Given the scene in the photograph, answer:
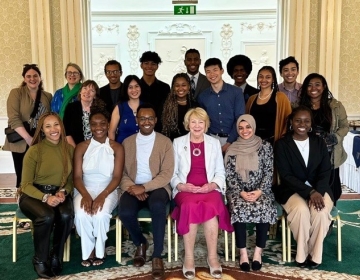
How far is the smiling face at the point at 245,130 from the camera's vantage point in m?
3.44

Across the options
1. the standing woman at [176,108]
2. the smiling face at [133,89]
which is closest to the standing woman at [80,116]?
the smiling face at [133,89]

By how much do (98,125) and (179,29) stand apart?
6.52m

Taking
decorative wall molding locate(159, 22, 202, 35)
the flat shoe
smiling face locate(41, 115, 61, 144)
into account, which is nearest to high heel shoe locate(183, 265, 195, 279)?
the flat shoe

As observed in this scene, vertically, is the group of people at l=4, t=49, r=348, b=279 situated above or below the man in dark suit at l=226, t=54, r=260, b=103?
below

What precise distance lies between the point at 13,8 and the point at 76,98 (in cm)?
313

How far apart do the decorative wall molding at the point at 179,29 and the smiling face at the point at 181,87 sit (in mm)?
5983

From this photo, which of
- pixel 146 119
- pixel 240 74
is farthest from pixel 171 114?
pixel 240 74

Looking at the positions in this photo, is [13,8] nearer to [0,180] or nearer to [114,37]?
[0,180]

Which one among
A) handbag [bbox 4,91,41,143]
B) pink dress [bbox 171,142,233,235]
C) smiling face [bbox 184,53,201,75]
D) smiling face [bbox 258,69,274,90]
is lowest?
pink dress [bbox 171,142,233,235]

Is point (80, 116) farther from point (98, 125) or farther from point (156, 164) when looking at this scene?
point (156, 164)

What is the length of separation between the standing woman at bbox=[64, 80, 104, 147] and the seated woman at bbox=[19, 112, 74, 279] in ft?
1.19

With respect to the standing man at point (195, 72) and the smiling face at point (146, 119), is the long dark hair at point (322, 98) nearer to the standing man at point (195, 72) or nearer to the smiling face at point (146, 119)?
the standing man at point (195, 72)

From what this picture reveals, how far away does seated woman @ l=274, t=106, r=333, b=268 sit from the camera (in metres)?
3.26

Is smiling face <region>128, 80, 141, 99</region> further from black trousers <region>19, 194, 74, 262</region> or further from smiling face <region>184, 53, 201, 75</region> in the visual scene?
black trousers <region>19, 194, 74, 262</region>
